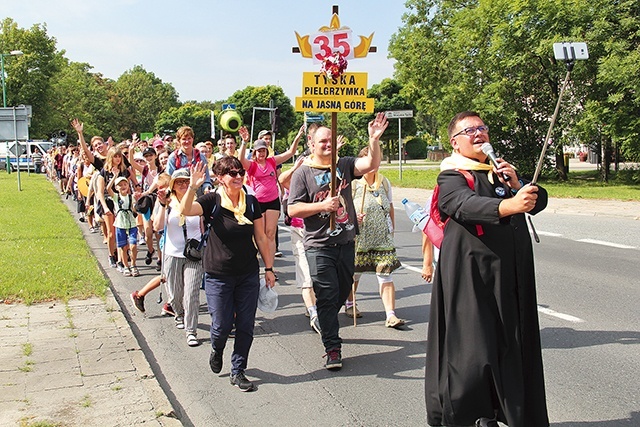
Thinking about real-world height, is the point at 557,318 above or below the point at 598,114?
below

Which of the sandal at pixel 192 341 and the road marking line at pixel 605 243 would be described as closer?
the sandal at pixel 192 341

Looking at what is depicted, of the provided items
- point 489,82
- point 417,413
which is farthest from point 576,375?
point 489,82

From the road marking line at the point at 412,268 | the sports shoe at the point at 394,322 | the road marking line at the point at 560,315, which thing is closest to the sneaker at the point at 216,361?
the sports shoe at the point at 394,322

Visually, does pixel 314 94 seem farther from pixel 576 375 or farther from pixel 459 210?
pixel 576 375

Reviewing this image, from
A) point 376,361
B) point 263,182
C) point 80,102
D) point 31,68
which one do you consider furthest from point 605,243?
point 80,102

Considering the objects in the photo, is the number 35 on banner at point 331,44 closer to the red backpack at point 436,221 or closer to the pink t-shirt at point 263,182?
the red backpack at point 436,221

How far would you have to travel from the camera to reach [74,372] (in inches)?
206

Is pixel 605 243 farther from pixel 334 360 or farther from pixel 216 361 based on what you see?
pixel 216 361

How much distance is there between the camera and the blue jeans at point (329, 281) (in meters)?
5.50

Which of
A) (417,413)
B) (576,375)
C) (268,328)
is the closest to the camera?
(417,413)

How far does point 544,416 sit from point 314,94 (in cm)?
317

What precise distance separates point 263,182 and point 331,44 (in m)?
3.43

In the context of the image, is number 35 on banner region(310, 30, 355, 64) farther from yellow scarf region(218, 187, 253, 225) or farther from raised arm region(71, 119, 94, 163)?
raised arm region(71, 119, 94, 163)

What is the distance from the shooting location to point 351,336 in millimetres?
6543
